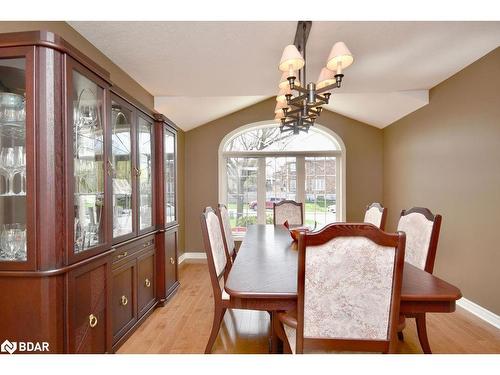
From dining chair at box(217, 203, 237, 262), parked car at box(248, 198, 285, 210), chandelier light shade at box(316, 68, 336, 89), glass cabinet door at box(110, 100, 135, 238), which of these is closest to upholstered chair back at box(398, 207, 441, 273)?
chandelier light shade at box(316, 68, 336, 89)

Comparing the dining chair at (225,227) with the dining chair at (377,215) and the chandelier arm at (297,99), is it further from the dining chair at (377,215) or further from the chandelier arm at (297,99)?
the dining chair at (377,215)

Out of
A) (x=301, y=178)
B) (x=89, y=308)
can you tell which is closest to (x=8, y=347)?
(x=89, y=308)

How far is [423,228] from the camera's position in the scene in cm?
190

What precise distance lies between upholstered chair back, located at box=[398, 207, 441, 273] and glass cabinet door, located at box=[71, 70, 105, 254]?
2053mm

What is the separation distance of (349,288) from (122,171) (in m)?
1.91

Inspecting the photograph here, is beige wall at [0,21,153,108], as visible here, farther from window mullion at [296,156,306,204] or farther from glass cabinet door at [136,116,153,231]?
window mullion at [296,156,306,204]

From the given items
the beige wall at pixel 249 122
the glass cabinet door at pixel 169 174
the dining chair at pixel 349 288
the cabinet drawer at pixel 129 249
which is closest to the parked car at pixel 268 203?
the beige wall at pixel 249 122

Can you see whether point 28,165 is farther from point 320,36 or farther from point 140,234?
point 320,36

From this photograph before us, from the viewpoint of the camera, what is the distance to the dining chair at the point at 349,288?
1128 millimetres

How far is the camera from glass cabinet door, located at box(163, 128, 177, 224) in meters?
2.98

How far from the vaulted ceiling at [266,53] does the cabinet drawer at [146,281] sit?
5.84 ft

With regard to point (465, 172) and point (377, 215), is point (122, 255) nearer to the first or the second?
point (377, 215)

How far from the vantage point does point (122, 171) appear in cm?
228
